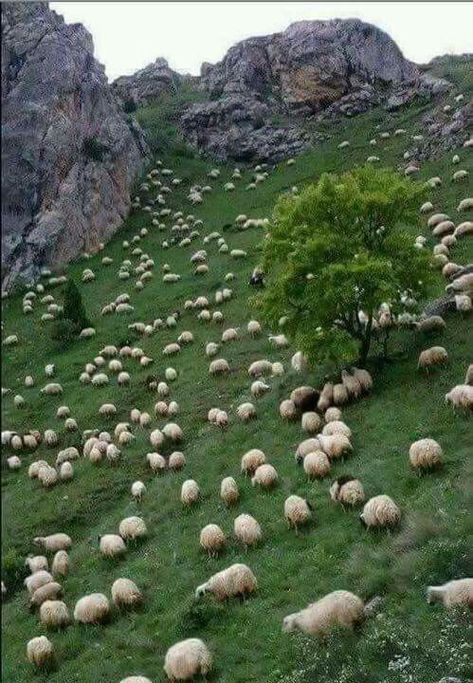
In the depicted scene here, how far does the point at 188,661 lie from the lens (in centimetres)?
1441

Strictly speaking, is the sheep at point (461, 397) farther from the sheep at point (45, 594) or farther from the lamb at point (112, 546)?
the sheep at point (45, 594)

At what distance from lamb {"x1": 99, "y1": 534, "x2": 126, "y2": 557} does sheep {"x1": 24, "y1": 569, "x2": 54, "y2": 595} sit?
1.84m

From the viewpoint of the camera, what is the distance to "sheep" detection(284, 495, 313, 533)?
61.7ft

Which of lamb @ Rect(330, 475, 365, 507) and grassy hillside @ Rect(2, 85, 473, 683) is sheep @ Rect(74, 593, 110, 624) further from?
lamb @ Rect(330, 475, 365, 507)

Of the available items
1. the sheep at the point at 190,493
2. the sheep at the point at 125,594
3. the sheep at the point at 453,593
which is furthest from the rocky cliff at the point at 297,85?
the sheep at the point at 453,593

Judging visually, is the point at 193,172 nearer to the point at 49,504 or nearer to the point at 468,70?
the point at 468,70

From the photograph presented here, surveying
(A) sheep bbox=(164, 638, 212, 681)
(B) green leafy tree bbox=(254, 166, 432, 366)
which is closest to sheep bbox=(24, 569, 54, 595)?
(A) sheep bbox=(164, 638, 212, 681)

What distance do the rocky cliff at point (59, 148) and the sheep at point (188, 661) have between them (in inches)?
1841

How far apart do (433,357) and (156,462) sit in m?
11.7

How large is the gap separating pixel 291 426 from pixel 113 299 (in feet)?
96.2

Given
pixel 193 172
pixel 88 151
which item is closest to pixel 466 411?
pixel 88 151

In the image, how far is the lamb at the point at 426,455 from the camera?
18625mm

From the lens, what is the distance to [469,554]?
46.0 feet

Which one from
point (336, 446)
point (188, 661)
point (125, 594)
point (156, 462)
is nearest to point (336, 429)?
point (336, 446)
